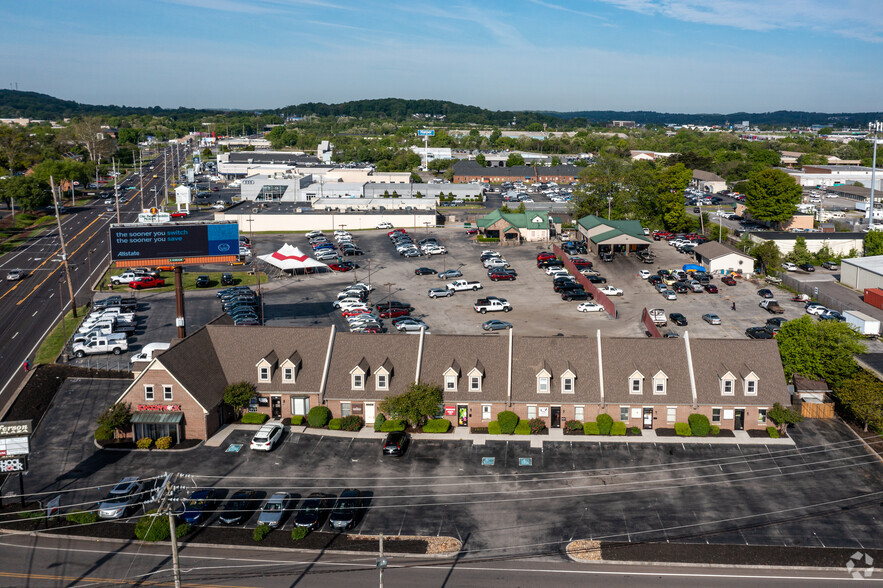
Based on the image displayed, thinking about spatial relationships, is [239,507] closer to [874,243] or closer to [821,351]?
[821,351]

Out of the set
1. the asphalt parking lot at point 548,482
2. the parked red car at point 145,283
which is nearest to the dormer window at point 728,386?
the asphalt parking lot at point 548,482

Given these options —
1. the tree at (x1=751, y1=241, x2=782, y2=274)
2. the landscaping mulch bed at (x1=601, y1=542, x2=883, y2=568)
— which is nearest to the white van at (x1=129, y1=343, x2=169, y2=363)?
the landscaping mulch bed at (x1=601, y1=542, x2=883, y2=568)

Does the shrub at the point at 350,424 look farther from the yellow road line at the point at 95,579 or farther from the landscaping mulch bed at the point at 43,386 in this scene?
the landscaping mulch bed at the point at 43,386

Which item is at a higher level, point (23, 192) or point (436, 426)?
point (23, 192)

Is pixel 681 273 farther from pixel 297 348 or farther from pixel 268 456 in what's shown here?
pixel 268 456

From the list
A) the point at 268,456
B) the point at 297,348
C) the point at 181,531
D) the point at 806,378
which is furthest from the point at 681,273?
the point at 181,531

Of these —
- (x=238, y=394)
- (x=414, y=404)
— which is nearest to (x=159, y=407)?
(x=238, y=394)
